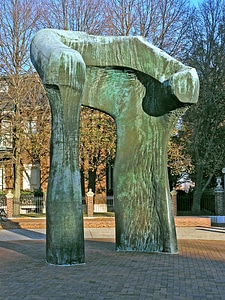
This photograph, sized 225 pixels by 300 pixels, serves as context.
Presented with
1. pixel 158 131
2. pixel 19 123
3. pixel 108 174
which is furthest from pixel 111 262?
pixel 108 174

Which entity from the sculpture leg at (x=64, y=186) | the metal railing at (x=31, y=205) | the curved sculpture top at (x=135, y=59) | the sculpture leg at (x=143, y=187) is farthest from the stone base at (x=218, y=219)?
the sculpture leg at (x=64, y=186)

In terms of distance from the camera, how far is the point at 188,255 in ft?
30.9

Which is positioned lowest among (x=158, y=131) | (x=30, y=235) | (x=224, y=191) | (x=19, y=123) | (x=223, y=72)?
(x=30, y=235)

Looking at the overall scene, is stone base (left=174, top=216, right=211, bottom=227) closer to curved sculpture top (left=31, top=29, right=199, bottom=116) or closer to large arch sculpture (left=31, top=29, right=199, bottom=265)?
large arch sculpture (left=31, top=29, right=199, bottom=265)

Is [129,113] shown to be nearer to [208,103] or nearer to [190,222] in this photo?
[190,222]

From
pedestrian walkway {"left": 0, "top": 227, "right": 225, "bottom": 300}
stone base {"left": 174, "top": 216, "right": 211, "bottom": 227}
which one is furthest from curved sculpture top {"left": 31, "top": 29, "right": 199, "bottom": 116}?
stone base {"left": 174, "top": 216, "right": 211, "bottom": 227}

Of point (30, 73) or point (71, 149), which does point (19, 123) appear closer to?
point (30, 73)

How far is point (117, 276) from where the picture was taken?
7.07 m

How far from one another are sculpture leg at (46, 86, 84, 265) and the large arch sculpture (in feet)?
0.06

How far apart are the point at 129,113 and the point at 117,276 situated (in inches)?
164

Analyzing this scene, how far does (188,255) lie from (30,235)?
302 inches

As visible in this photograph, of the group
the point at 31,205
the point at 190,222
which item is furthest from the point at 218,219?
the point at 31,205

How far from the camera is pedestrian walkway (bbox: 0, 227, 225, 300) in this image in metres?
6.00

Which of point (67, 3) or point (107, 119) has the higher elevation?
point (67, 3)
